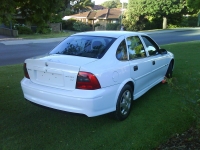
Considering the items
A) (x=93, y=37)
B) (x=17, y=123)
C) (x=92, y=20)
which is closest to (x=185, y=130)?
(x=93, y=37)

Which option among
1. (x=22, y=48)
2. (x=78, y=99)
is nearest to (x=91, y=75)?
(x=78, y=99)

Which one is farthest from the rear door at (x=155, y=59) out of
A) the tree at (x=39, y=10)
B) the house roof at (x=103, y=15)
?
the house roof at (x=103, y=15)

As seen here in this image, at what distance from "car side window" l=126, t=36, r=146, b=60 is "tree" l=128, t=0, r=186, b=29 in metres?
33.0

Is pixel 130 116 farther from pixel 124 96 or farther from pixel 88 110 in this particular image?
pixel 88 110

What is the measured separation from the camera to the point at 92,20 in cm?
5497

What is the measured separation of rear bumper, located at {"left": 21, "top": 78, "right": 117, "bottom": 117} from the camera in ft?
11.6

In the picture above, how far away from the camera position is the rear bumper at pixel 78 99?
11.6 ft

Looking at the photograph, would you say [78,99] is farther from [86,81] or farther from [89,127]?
[89,127]

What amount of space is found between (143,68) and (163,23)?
37.3m

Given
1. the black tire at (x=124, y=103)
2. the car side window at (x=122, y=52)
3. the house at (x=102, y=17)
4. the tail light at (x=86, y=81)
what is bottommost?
the black tire at (x=124, y=103)

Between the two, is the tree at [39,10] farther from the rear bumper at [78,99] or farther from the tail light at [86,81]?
the tail light at [86,81]

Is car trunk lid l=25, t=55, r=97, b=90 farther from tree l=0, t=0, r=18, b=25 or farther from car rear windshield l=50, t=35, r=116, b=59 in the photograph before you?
tree l=0, t=0, r=18, b=25

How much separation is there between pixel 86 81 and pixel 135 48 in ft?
5.42

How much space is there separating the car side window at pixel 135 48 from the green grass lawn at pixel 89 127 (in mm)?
1068
